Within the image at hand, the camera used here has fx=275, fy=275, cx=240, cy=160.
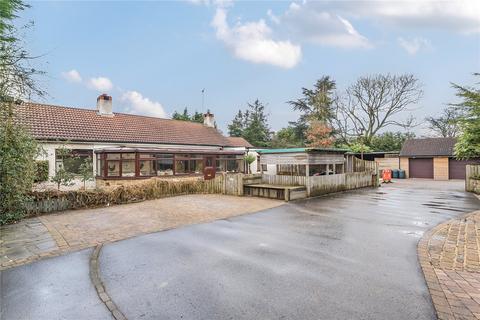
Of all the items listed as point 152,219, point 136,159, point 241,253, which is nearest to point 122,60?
point 136,159

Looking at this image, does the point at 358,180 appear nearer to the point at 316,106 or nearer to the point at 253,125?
the point at 316,106

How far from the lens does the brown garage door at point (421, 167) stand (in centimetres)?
2714

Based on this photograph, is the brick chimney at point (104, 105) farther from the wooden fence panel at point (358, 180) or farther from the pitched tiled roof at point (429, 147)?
the pitched tiled roof at point (429, 147)

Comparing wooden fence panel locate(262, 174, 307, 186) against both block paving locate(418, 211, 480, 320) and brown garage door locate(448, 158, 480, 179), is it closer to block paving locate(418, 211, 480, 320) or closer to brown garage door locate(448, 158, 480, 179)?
block paving locate(418, 211, 480, 320)

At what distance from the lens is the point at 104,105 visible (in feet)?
70.0

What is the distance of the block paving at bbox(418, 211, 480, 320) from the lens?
3288 mm

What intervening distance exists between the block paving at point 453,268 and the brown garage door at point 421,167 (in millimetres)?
23446

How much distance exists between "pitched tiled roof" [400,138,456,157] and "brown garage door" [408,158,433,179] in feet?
2.29

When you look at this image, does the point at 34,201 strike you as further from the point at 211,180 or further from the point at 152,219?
the point at 211,180

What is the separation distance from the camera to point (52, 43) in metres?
7.37

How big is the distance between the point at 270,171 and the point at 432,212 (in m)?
11.8

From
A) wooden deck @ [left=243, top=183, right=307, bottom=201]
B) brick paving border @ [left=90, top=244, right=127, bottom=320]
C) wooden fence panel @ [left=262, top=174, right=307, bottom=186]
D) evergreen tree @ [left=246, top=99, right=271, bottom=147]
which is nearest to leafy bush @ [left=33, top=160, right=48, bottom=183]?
wooden deck @ [left=243, top=183, right=307, bottom=201]

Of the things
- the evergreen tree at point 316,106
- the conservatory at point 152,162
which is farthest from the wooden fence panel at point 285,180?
the evergreen tree at point 316,106

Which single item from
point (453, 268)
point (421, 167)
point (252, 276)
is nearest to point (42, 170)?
point (252, 276)
